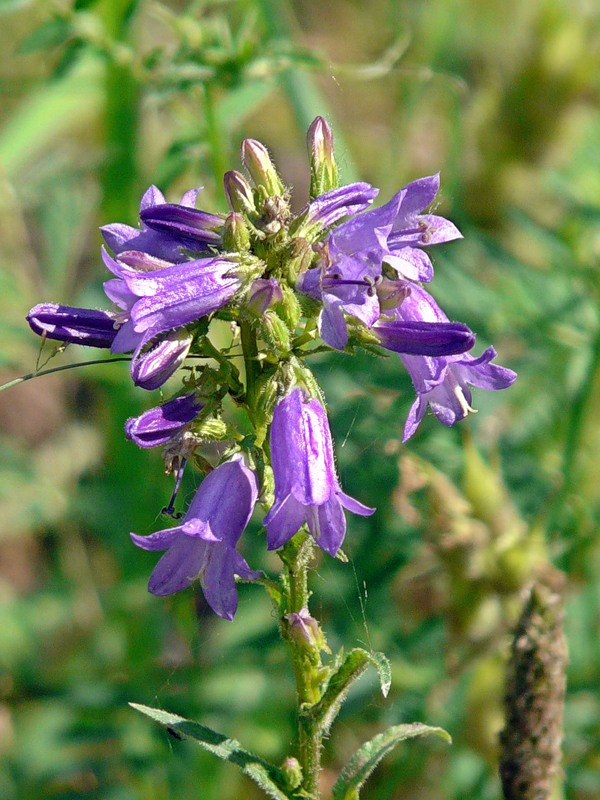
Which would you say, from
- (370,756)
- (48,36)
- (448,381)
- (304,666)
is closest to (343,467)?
(448,381)

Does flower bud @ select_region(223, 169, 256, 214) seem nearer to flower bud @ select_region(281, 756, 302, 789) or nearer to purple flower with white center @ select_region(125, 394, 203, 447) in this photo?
purple flower with white center @ select_region(125, 394, 203, 447)

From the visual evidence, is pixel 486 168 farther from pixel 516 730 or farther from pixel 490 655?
pixel 516 730

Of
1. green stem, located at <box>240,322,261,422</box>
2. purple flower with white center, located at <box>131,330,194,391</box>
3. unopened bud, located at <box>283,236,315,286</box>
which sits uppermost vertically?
unopened bud, located at <box>283,236,315,286</box>

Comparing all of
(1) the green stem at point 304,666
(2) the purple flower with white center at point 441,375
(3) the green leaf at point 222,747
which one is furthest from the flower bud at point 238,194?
(3) the green leaf at point 222,747

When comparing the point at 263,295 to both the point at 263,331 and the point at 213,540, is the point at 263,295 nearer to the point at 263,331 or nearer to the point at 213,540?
the point at 263,331

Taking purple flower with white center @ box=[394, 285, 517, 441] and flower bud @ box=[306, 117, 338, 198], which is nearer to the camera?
purple flower with white center @ box=[394, 285, 517, 441]

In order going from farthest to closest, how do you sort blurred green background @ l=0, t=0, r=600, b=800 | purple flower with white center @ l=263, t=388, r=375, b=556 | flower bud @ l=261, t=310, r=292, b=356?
blurred green background @ l=0, t=0, r=600, b=800, flower bud @ l=261, t=310, r=292, b=356, purple flower with white center @ l=263, t=388, r=375, b=556

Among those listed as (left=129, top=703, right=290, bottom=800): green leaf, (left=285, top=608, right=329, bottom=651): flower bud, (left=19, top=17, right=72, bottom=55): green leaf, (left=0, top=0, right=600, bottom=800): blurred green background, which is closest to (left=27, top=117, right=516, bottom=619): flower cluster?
(left=285, top=608, right=329, bottom=651): flower bud

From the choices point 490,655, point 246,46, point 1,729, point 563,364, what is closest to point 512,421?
point 563,364
